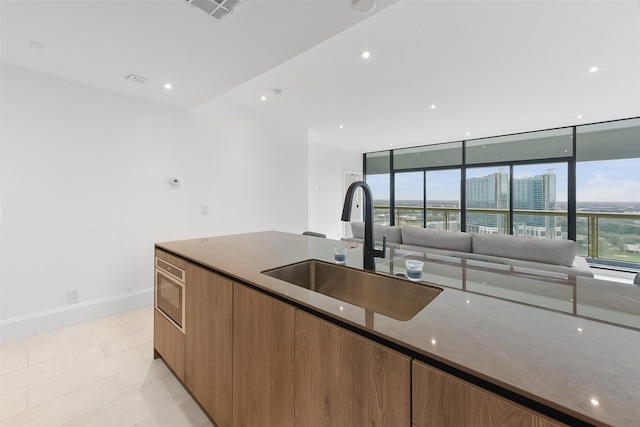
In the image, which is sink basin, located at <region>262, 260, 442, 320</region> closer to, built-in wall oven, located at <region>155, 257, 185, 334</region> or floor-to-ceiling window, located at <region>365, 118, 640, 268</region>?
built-in wall oven, located at <region>155, 257, 185, 334</region>

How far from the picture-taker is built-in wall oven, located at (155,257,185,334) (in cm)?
165

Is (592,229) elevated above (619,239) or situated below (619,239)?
above

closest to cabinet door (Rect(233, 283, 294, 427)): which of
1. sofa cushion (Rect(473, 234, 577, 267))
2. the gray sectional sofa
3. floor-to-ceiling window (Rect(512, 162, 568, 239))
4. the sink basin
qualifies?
the sink basin

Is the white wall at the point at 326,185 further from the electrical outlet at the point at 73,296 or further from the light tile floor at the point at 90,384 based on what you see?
the light tile floor at the point at 90,384

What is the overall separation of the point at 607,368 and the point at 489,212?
6.51 metres

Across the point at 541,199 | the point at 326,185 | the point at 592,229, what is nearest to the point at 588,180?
the point at 541,199

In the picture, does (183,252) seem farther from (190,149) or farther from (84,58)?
(190,149)

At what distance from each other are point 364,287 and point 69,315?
3051mm

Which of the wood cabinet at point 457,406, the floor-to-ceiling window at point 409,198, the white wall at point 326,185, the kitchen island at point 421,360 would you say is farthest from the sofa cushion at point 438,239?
the floor-to-ceiling window at point 409,198

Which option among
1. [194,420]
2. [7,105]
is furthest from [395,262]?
[7,105]

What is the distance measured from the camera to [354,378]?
0.76m

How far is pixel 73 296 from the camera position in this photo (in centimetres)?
267

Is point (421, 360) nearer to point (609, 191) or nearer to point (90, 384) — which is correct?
point (90, 384)

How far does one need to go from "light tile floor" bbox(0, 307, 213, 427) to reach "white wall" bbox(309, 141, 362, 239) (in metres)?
4.43
